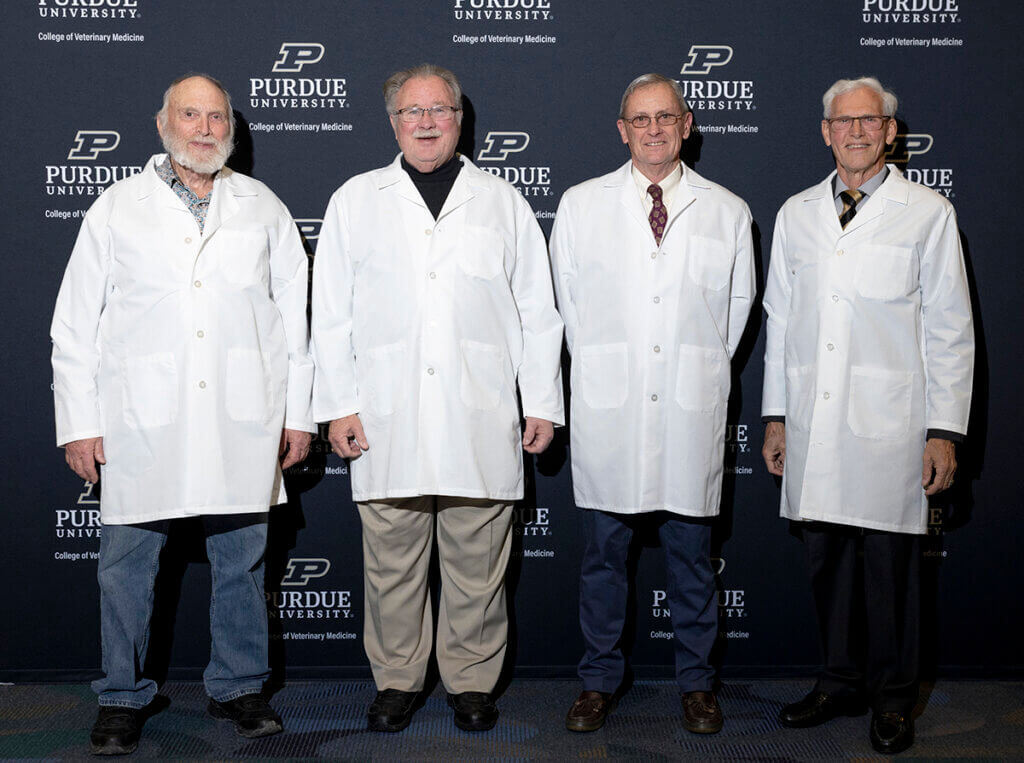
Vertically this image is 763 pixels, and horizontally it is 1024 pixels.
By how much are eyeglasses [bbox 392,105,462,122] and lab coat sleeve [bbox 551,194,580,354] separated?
44cm

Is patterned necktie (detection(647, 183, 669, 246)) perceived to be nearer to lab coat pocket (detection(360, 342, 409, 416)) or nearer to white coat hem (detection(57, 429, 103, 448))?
lab coat pocket (detection(360, 342, 409, 416))

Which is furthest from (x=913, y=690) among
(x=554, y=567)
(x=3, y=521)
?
(x=3, y=521)

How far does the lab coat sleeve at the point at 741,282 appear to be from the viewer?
2.90m

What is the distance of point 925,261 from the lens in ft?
9.09

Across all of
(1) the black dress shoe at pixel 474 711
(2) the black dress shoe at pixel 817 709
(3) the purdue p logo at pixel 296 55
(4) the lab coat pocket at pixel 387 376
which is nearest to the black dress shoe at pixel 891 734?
(2) the black dress shoe at pixel 817 709

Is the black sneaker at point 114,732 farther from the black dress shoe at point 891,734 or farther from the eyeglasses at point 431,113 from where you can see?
the black dress shoe at point 891,734

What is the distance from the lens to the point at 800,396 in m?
2.84

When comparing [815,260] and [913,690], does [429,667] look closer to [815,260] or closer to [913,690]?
[913,690]

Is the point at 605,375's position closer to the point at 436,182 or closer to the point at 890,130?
the point at 436,182

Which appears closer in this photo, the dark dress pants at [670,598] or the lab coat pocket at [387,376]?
the lab coat pocket at [387,376]

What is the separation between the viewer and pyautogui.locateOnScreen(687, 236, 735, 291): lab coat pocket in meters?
2.82

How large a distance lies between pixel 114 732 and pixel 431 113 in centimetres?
191

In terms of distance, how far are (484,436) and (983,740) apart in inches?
65.4

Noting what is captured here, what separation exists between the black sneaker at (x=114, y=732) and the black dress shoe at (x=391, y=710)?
650 millimetres
